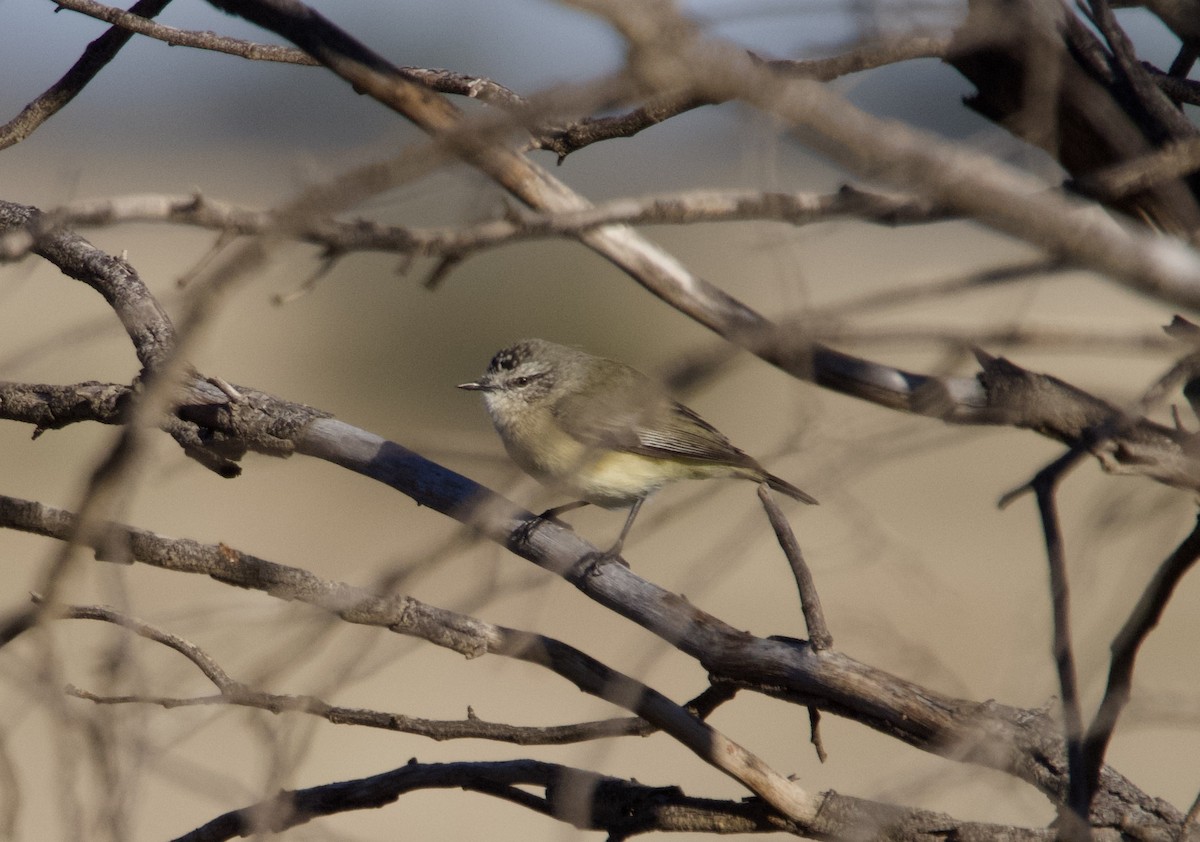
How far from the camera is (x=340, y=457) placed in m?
2.79

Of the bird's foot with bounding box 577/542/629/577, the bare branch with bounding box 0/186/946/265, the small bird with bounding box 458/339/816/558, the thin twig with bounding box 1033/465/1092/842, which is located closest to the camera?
the bare branch with bounding box 0/186/946/265

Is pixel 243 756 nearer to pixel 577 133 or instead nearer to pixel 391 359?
pixel 577 133

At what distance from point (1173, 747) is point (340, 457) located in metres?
8.52

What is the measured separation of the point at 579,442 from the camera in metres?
4.63

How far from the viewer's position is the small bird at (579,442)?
5.03 meters

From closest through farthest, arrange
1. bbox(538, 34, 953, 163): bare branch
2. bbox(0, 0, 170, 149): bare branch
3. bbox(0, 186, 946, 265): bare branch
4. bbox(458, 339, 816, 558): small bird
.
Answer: bbox(0, 186, 946, 265): bare branch, bbox(538, 34, 953, 163): bare branch, bbox(0, 0, 170, 149): bare branch, bbox(458, 339, 816, 558): small bird

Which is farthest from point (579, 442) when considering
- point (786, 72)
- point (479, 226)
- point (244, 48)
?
point (479, 226)

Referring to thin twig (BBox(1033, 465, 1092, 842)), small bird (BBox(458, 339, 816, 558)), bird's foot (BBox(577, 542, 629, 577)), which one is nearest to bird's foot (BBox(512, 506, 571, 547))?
bird's foot (BBox(577, 542, 629, 577))

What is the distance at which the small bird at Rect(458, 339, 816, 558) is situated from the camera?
5.03m

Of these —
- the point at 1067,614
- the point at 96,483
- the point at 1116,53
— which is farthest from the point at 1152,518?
the point at 96,483

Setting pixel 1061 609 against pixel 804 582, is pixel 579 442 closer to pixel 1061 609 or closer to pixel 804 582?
pixel 804 582

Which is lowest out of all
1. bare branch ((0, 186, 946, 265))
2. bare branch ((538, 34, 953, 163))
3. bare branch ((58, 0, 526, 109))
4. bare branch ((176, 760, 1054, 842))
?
bare branch ((176, 760, 1054, 842))

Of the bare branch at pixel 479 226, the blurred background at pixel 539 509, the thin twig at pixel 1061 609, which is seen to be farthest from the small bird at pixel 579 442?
the bare branch at pixel 479 226

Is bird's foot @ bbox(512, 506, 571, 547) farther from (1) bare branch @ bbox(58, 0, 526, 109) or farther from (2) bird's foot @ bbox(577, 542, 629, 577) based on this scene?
(1) bare branch @ bbox(58, 0, 526, 109)
